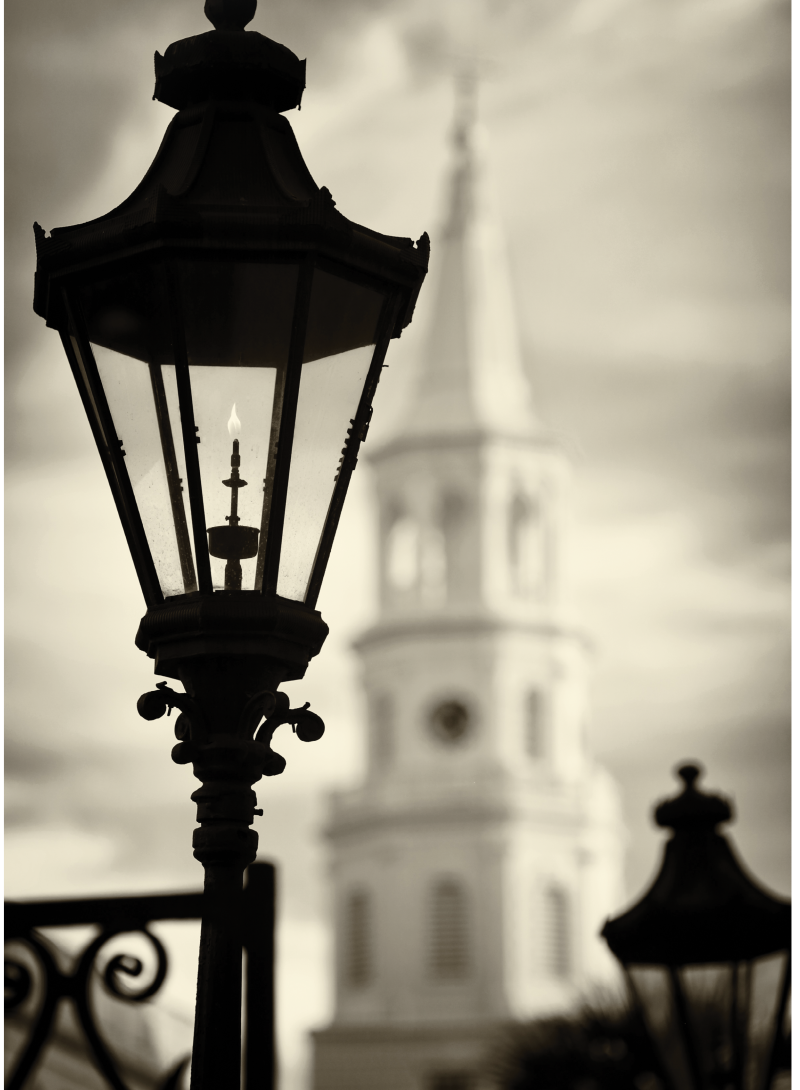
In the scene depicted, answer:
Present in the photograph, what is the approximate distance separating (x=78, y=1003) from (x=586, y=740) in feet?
271

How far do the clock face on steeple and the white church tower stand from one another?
7cm

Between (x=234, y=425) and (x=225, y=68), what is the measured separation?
1.00m

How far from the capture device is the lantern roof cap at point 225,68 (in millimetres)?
5691

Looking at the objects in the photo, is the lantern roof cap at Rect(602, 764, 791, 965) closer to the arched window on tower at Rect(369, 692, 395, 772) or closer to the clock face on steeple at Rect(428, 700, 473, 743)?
the clock face on steeple at Rect(428, 700, 473, 743)

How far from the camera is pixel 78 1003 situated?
436 cm

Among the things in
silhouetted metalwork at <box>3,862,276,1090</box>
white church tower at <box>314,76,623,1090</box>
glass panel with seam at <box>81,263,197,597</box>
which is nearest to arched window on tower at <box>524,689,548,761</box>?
white church tower at <box>314,76,623,1090</box>

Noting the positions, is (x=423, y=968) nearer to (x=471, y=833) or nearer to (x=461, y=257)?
(x=471, y=833)

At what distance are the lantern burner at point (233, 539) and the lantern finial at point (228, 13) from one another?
46.8 inches

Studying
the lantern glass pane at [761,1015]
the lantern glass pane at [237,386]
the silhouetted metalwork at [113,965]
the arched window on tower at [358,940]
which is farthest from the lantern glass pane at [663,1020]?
the arched window on tower at [358,940]

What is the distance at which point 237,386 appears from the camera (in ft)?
17.4

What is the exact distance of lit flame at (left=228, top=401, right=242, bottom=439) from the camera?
207 inches

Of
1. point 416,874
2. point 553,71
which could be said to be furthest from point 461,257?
point 416,874

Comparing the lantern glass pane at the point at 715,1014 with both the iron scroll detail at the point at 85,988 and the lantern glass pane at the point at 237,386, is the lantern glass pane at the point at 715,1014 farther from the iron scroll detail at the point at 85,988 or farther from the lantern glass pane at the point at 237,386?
the iron scroll detail at the point at 85,988

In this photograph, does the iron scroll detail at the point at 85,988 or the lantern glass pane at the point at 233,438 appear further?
the lantern glass pane at the point at 233,438
